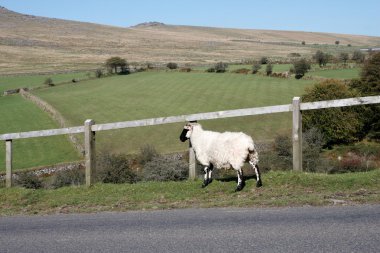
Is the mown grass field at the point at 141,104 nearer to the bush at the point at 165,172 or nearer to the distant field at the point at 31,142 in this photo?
the distant field at the point at 31,142

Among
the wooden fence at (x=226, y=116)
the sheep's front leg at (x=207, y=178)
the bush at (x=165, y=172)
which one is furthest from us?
A: the bush at (x=165, y=172)

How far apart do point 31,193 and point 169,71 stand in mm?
100077

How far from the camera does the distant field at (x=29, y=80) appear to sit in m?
98.4

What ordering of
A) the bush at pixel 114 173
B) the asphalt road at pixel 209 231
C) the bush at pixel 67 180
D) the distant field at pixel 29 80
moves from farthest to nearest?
the distant field at pixel 29 80
the bush at pixel 67 180
the bush at pixel 114 173
the asphalt road at pixel 209 231

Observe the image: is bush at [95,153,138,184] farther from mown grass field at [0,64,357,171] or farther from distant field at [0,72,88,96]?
distant field at [0,72,88,96]

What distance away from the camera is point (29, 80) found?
109m

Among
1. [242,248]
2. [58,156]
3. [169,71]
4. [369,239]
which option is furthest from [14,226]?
[169,71]

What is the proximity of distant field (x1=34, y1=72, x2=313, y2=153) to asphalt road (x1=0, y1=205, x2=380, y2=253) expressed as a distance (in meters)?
38.4

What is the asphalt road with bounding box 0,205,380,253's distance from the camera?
6812 millimetres

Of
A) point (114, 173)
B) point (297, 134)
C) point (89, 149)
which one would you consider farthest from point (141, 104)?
point (297, 134)

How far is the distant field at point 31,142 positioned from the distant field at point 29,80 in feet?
65.6

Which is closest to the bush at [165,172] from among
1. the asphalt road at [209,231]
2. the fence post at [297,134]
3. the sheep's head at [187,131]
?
the sheep's head at [187,131]

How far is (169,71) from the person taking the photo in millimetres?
112312

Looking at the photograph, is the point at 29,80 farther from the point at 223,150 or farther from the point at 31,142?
the point at 223,150
